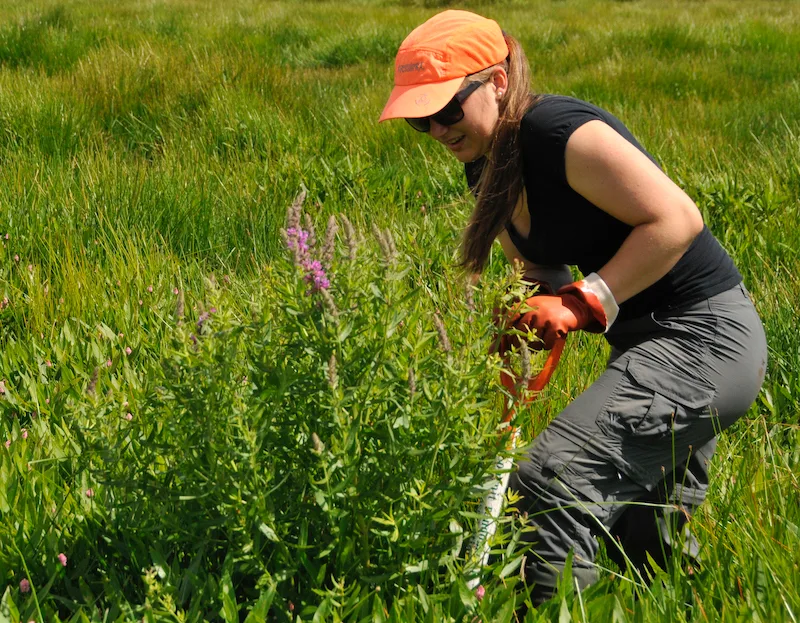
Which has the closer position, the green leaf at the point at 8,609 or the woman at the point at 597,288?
the green leaf at the point at 8,609

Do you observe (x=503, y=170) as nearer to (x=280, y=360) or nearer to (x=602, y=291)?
(x=602, y=291)

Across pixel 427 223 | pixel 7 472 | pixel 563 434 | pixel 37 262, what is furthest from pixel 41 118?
pixel 563 434

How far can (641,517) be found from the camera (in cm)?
239

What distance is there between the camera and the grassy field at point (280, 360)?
160cm

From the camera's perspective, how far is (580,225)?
2.18m

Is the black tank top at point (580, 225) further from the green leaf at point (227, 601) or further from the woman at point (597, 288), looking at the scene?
the green leaf at point (227, 601)

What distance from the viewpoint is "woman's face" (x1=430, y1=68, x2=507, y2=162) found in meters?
2.21

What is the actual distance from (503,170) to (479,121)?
0.49 ft

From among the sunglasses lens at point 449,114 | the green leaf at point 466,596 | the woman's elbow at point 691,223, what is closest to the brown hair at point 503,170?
the sunglasses lens at point 449,114

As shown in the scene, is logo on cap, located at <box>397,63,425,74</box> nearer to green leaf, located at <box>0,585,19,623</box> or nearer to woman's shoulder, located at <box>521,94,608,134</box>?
woman's shoulder, located at <box>521,94,608,134</box>

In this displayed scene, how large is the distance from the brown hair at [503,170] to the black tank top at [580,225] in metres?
0.04

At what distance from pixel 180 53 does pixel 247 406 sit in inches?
223

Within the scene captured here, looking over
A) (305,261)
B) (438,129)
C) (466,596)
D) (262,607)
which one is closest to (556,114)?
(438,129)

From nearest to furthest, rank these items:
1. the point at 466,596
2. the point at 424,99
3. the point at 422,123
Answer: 1. the point at 466,596
2. the point at 424,99
3. the point at 422,123
